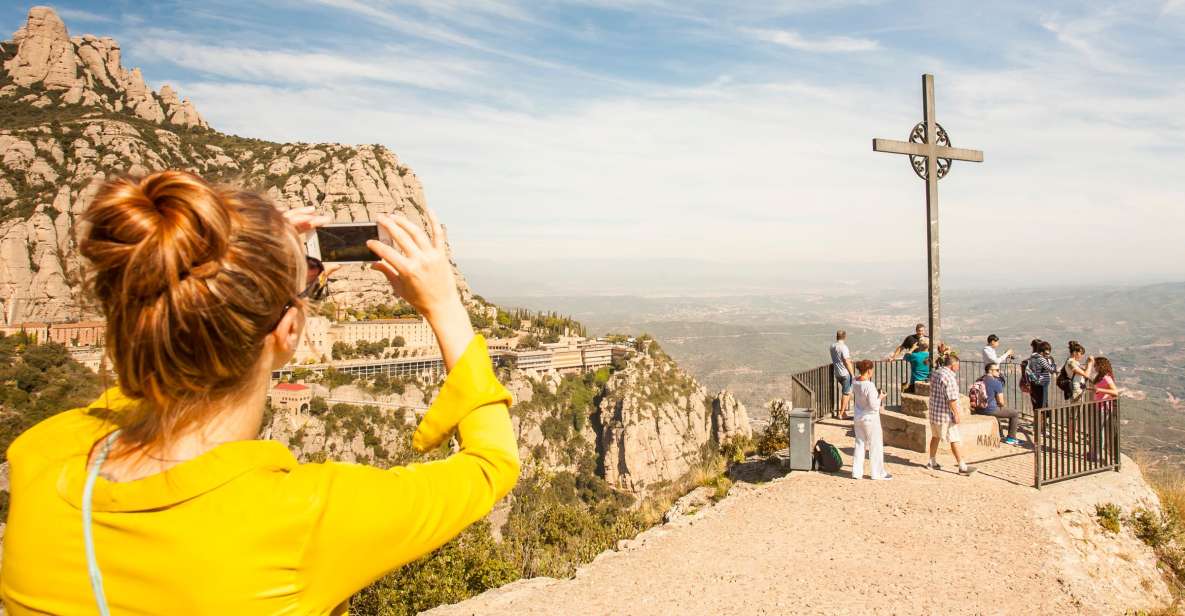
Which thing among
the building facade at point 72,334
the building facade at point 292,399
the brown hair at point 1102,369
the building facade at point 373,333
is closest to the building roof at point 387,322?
the building facade at point 373,333

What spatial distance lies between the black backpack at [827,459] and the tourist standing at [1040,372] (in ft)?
13.3

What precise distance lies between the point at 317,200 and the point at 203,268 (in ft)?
270

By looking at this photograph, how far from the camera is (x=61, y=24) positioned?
3597 inches

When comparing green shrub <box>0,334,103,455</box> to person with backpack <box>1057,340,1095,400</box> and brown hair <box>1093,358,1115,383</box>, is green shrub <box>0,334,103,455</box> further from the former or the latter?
brown hair <box>1093,358,1115,383</box>

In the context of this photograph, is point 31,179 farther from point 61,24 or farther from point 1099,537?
point 1099,537

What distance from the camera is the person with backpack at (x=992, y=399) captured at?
10.3 metres

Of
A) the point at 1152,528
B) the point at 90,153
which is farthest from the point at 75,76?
the point at 1152,528

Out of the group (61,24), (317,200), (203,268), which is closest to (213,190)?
(203,268)

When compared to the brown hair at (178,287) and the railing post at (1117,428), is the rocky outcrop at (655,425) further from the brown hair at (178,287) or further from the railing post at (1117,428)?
the brown hair at (178,287)

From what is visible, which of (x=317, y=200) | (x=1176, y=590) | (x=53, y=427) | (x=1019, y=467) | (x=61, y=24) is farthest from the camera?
(x=61, y=24)

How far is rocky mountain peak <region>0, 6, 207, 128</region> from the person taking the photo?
3177 inches

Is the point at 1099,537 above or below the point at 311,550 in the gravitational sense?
below

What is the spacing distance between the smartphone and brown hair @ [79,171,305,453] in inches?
9.8

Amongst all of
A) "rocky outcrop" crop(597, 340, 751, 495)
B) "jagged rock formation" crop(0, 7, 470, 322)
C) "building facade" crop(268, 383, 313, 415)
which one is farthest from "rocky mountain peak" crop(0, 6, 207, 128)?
"rocky outcrop" crop(597, 340, 751, 495)
